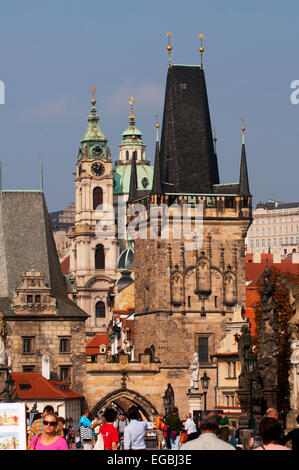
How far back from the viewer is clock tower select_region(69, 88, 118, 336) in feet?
438

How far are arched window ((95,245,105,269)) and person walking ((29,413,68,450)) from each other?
409 ft

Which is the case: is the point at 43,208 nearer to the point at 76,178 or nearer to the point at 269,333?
the point at 269,333

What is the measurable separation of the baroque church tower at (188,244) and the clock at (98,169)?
216 ft

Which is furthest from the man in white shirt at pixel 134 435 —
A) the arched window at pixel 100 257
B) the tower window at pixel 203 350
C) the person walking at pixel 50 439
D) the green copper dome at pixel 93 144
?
the green copper dome at pixel 93 144

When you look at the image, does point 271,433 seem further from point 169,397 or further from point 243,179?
point 243,179

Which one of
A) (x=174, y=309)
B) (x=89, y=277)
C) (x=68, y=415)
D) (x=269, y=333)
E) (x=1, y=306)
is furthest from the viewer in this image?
(x=89, y=277)

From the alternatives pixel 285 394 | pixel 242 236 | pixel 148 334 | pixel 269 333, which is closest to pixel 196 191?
pixel 242 236

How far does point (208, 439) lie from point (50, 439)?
1617 millimetres

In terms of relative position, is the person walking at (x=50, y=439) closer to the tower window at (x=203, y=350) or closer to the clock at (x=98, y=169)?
the tower window at (x=203, y=350)

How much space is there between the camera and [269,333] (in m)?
39.4

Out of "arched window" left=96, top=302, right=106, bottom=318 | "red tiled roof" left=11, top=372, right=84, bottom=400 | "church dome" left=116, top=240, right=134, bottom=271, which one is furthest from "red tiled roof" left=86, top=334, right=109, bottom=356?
"red tiled roof" left=11, top=372, right=84, bottom=400

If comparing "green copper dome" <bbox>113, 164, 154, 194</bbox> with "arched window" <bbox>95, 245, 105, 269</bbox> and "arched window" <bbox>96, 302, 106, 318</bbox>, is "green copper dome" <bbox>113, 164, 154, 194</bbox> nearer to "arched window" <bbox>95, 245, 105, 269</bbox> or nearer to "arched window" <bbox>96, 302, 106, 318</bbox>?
"arched window" <bbox>95, 245, 105, 269</bbox>

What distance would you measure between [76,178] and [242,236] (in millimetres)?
71372

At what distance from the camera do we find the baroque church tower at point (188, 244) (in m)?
70.4
